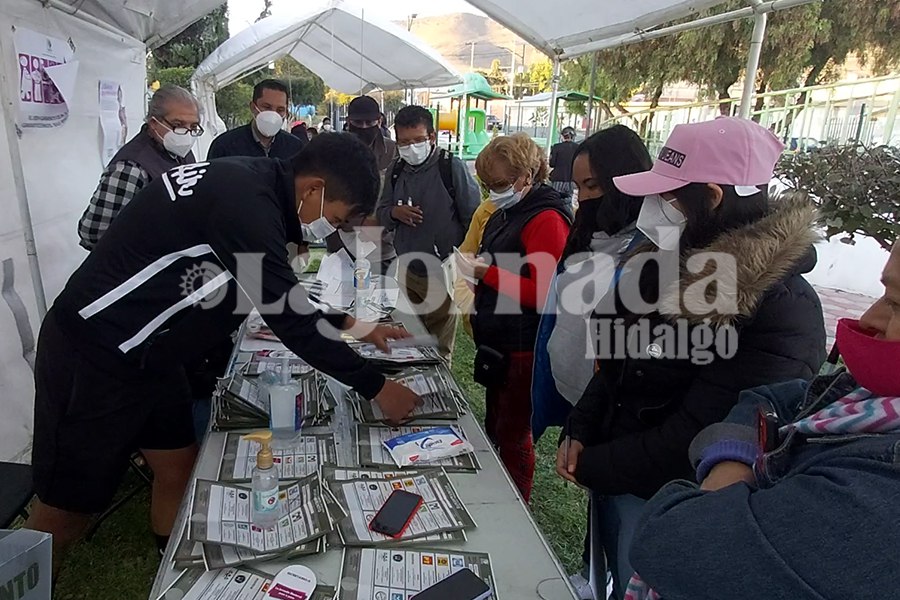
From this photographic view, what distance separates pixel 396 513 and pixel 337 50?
10.1m

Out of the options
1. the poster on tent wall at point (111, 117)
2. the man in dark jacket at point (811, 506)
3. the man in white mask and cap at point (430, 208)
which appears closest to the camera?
the man in dark jacket at point (811, 506)

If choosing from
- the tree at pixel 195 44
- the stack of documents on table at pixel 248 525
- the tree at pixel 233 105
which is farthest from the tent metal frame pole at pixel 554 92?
the tree at pixel 233 105

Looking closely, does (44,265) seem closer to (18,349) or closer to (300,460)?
(18,349)

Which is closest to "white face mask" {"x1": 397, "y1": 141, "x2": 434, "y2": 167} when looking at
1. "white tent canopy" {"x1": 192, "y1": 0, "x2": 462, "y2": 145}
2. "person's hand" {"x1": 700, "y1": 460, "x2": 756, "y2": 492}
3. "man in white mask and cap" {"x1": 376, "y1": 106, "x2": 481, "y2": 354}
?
"man in white mask and cap" {"x1": 376, "y1": 106, "x2": 481, "y2": 354}

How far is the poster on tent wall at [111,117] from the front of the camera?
3518mm

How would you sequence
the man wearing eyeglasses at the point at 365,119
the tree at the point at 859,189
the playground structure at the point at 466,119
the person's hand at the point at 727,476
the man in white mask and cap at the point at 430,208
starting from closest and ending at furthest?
the person's hand at the point at 727,476 → the tree at the point at 859,189 → the man in white mask and cap at the point at 430,208 → the man wearing eyeglasses at the point at 365,119 → the playground structure at the point at 466,119

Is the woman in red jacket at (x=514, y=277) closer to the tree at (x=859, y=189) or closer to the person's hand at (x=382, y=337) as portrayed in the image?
the person's hand at (x=382, y=337)

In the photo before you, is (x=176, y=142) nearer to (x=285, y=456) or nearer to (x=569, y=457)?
(x=285, y=456)

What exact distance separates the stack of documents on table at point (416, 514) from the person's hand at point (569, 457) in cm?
32

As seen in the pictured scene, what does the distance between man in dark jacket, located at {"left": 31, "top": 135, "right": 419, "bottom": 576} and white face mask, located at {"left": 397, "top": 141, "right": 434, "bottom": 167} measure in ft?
5.52

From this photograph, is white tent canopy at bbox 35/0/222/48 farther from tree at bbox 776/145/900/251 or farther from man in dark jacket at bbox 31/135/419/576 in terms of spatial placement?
tree at bbox 776/145/900/251

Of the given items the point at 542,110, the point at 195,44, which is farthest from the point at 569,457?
the point at 542,110

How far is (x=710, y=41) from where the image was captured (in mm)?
10539

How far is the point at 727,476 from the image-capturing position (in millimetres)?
828
